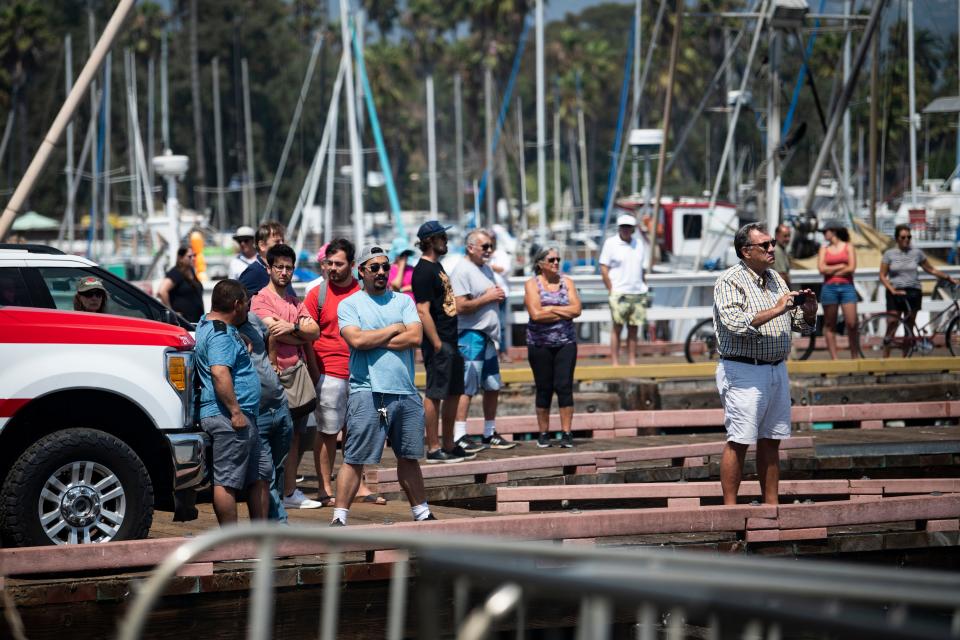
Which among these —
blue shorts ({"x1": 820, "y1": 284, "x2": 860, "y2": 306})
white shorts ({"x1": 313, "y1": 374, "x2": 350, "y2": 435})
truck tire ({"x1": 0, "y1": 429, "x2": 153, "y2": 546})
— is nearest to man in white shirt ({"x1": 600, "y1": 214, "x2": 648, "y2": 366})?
blue shorts ({"x1": 820, "y1": 284, "x2": 860, "y2": 306})

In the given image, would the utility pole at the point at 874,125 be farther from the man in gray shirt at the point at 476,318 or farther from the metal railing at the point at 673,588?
the metal railing at the point at 673,588

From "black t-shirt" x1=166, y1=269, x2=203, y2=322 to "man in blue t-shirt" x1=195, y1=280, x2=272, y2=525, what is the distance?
6.28 metres

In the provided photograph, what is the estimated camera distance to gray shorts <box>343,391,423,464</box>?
868 centimetres

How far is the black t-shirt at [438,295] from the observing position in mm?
10664

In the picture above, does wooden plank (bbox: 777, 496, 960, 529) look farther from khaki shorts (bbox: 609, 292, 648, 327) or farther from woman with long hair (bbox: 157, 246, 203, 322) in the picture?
woman with long hair (bbox: 157, 246, 203, 322)

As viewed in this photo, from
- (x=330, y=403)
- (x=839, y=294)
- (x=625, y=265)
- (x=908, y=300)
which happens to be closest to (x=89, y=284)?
(x=330, y=403)

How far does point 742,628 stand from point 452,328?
7720mm

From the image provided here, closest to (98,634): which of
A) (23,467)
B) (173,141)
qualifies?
(23,467)

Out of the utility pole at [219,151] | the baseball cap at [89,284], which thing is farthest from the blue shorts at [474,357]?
the utility pole at [219,151]

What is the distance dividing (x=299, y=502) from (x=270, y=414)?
1.77 metres

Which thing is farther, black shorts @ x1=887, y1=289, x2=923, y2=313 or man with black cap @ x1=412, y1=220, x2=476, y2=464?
black shorts @ x1=887, y1=289, x2=923, y2=313

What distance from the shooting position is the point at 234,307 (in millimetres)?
7875

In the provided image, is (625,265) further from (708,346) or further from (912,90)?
(912,90)

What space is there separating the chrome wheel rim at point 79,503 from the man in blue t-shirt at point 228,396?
0.62 meters
